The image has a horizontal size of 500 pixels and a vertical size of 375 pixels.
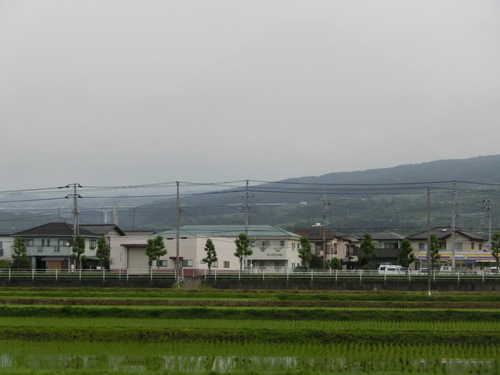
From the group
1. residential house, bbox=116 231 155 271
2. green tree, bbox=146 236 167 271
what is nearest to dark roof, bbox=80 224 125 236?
residential house, bbox=116 231 155 271

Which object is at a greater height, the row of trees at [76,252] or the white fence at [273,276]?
the row of trees at [76,252]

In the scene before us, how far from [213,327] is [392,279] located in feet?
84.1

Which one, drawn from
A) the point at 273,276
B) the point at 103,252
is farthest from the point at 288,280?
the point at 103,252

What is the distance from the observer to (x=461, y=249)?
7744cm

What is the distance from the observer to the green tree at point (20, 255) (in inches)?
2495

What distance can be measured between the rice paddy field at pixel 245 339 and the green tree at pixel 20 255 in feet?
107

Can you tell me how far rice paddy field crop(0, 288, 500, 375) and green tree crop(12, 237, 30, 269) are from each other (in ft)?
107

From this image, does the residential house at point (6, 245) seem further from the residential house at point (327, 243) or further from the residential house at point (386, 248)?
the residential house at point (386, 248)

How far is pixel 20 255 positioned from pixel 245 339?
4825cm

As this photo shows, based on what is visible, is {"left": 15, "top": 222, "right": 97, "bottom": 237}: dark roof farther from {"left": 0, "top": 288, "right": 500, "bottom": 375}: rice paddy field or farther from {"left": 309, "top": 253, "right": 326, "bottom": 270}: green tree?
{"left": 0, "top": 288, "right": 500, "bottom": 375}: rice paddy field

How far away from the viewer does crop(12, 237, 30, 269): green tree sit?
63375mm

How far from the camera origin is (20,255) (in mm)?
66562

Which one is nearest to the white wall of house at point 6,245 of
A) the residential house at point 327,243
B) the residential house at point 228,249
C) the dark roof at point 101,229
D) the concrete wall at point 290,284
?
the dark roof at point 101,229

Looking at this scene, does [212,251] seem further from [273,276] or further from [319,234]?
[319,234]
